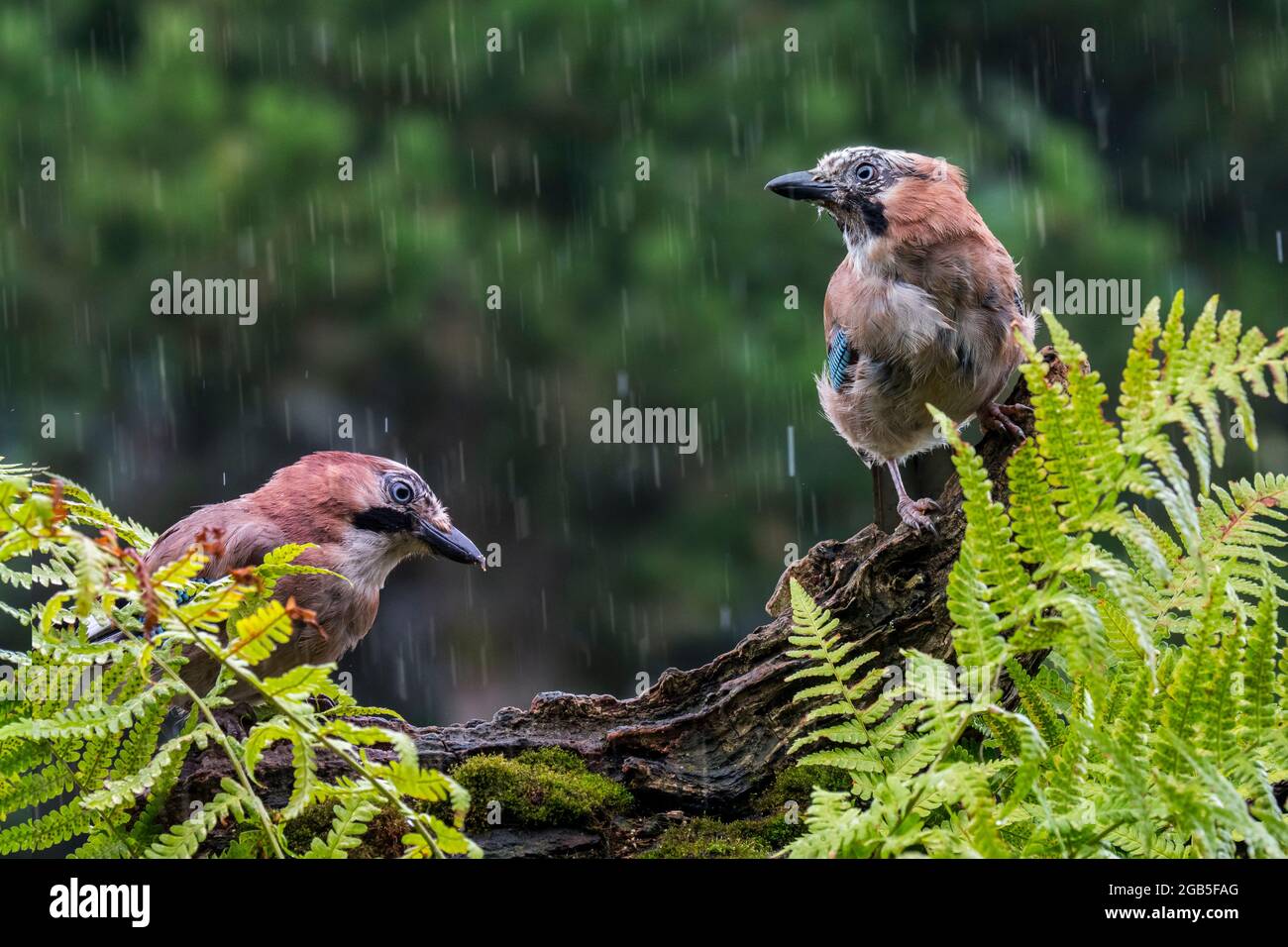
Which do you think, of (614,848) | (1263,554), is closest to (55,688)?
(614,848)

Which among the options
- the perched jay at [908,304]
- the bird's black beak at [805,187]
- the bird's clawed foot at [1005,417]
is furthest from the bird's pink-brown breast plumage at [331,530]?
the bird's clawed foot at [1005,417]

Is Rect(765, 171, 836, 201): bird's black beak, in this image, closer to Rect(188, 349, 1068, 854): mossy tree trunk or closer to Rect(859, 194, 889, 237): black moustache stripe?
Rect(859, 194, 889, 237): black moustache stripe

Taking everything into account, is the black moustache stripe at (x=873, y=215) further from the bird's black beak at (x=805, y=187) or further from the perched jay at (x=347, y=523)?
the perched jay at (x=347, y=523)

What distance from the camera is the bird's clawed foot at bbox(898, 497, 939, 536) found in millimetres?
2732

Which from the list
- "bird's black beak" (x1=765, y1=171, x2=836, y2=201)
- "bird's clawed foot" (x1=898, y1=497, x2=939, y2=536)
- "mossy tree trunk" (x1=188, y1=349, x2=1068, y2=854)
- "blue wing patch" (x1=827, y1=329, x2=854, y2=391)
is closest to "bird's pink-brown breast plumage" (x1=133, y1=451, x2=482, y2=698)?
"blue wing patch" (x1=827, y1=329, x2=854, y2=391)

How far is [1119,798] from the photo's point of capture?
125cm

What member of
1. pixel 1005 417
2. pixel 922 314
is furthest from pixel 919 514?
pixel 922 314

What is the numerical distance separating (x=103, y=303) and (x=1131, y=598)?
775 cm

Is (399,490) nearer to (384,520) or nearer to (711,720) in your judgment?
(384,520)

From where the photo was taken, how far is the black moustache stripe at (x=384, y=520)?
4645 millimetres

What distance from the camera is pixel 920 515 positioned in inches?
114

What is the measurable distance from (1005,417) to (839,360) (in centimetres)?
99
